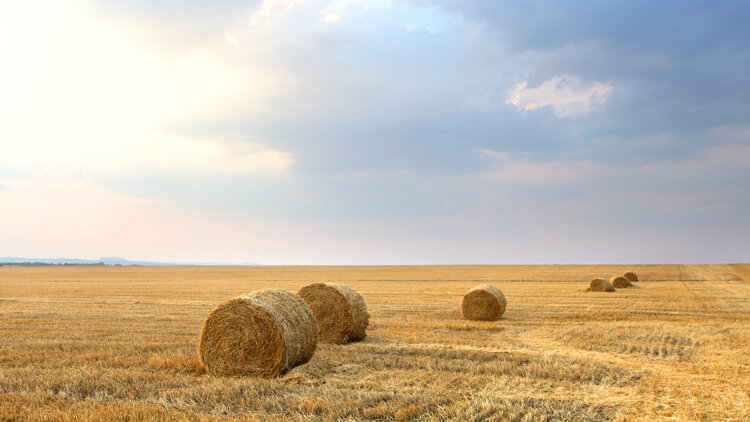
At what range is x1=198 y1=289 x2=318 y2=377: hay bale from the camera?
8.91m

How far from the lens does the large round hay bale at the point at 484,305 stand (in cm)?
1728

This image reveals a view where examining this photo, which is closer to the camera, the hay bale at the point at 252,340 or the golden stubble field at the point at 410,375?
the golden stubble field at the point at 410,375

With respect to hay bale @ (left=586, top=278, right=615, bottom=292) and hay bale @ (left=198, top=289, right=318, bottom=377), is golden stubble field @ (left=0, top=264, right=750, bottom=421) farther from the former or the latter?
hay bale @ (left=586, top=278, right=615, bottom=292)

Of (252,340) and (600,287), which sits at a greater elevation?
(252,340)

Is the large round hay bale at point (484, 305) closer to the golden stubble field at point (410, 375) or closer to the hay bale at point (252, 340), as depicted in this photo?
the golden stubble field at point (410, 375)

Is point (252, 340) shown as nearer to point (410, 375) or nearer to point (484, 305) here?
point (410, 375)

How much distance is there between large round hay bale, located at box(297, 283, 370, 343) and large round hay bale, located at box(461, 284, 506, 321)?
558cm

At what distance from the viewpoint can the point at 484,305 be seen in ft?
56.9

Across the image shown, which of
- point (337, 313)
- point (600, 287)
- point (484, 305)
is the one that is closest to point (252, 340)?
point (337, 313)

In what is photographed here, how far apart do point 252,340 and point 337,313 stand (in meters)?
3.70

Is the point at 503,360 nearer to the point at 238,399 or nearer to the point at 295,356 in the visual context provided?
the point at 295,356

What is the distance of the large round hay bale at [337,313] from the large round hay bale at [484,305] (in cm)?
558

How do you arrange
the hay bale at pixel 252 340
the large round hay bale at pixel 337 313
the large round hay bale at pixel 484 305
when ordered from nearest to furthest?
the hay bale at pixel 252 340, the large round hay bale at pixel 337 313, the large round hay bale at pixel 484 305

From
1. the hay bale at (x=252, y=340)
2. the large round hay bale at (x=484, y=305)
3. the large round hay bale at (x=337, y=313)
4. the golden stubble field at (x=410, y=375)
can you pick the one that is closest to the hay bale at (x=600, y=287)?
the golden stubble field at (x=410, y=375)
